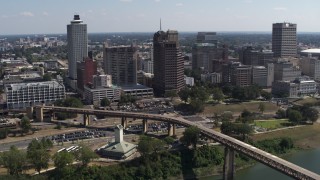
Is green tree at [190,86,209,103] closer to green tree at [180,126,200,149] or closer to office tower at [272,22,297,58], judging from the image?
green tree at [180,126,200,149]

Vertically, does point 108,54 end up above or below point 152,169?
above

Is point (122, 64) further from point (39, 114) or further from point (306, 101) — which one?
point (306, 101)

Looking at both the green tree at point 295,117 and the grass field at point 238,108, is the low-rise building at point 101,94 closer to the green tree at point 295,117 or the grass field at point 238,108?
the grass field at point 238,108

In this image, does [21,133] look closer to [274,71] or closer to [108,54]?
[108,54]

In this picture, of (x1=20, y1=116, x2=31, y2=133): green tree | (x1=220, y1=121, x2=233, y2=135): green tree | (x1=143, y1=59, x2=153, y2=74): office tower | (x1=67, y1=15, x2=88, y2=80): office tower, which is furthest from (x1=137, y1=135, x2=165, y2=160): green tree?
(x1=143, y1=59, x2=153, y2=74): office tower

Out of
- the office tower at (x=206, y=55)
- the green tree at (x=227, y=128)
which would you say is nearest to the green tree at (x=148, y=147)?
the green tree at (x=227, y=128)

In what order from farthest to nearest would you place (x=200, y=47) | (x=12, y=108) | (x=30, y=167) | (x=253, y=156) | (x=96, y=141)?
(x=200, y=47)
(x=12, y=108)
(x=96, y=141)
(x=30, y=167)
(x=253, y=156)

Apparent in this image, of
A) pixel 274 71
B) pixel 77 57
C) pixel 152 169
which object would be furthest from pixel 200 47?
pixel 152 169

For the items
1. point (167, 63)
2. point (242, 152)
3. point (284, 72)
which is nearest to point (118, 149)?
point (242, 152)
